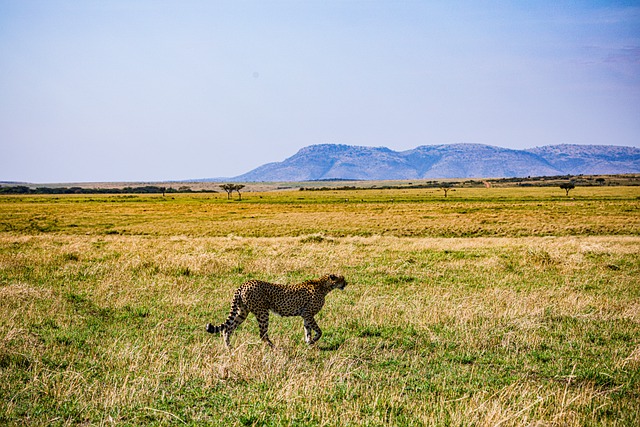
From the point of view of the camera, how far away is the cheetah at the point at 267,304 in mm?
9906

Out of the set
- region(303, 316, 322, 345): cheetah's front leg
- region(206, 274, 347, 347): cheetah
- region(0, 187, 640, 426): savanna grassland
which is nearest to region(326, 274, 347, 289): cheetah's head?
region(206, 274, 347, 347): cheetah

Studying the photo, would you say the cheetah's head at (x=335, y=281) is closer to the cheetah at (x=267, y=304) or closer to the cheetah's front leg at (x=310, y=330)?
the cheetah at (x=267, y=304)

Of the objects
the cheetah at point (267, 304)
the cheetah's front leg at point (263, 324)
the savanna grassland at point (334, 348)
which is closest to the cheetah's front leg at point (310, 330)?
the cheetah at point (267, 304)

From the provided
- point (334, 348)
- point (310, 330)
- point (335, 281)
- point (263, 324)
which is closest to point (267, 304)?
point (263, 324)

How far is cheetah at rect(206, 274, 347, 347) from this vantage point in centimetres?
991

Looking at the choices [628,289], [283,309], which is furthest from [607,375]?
[628,289]

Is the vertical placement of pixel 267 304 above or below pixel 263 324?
above

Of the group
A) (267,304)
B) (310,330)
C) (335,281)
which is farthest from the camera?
(335,281)

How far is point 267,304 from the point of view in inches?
396

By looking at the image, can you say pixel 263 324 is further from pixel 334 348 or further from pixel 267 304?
pixel 334 348

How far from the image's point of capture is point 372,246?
101 feet

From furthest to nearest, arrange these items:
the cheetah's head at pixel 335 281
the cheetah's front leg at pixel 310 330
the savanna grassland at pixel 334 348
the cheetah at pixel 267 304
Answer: the cheetah's head at pixel 335 281 → the cheetah's front leg at pixel 310 330 → the cheetah at pixel 267 304 → the savanna grassland at pixel 334 348

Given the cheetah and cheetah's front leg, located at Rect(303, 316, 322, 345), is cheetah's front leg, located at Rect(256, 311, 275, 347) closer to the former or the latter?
the cheetah

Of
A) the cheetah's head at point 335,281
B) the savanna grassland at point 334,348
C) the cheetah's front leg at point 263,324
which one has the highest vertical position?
the cheetah's head at point 335,281
